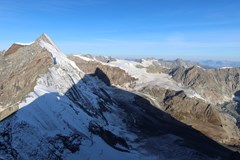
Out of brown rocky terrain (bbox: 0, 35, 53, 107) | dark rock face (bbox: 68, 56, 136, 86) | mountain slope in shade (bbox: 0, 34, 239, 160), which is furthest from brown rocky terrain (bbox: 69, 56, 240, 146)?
brown rocky terrain (bbox: 0, 35, 53, 107)

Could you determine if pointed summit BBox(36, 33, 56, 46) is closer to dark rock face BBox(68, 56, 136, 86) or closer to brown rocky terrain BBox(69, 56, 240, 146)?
brown rocky terrain BBox(69, 56, 240, 146)

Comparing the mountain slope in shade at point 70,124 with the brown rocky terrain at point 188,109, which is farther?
the brown rocky terrain at point 188,109

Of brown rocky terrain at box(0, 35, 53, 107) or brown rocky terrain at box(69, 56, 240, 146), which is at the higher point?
brown rocky terrain at box(0, 35, 53, 107)

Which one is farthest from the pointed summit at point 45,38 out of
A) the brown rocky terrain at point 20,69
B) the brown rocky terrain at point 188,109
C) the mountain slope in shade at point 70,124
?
the brown rocky terrain at point 188,109

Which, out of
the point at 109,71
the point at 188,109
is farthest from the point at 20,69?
the point at 109,71

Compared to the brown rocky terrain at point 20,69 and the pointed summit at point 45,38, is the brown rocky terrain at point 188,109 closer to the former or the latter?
the pointed summit at point 45,38

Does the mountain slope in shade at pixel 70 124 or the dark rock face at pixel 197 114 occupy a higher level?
the mountain slope in shade at pixel 70 124

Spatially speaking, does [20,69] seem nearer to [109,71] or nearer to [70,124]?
[70,124]

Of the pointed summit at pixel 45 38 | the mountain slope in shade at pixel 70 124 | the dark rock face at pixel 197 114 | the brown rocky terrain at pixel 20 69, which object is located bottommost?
the dark rock face at pixel 197 114
